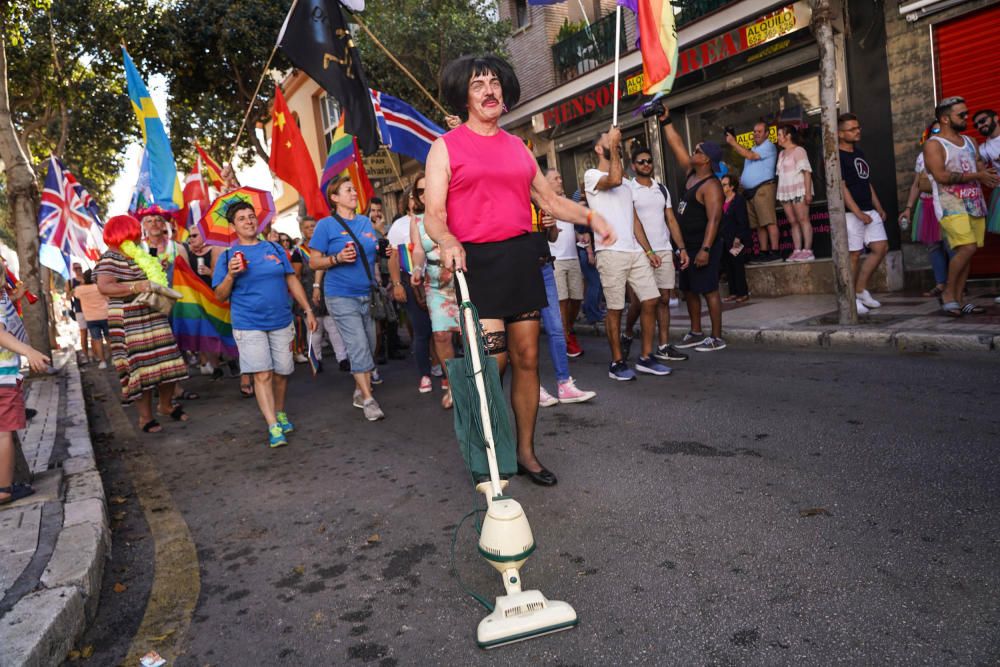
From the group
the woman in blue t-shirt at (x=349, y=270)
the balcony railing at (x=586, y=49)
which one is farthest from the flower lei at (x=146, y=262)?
the balcony railing at (x=586, y=49)

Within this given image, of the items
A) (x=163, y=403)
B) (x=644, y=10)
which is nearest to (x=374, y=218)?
(x=163, y=403)

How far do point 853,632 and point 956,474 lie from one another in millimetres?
1511

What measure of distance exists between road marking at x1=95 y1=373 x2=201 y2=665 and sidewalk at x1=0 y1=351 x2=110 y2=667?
24 cm

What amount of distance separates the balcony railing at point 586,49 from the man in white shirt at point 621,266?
9980 millimetres

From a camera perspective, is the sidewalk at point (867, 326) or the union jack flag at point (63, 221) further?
the union jack flag at point (63, 221)

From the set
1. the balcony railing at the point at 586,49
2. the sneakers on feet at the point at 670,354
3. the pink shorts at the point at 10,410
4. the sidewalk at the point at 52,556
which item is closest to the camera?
the sidewalk at the point at 52,556

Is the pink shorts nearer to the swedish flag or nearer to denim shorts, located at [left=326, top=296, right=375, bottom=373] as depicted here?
denim shorts, located at [left=326, top=296, right=375, bottom=373]

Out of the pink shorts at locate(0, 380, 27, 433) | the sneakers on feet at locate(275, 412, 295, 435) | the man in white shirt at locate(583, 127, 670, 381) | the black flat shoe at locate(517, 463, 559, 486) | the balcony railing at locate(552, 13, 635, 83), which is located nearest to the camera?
the black flat shoe at locate(517, 463, 559, 486)

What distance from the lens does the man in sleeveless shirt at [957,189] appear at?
22.2 feet

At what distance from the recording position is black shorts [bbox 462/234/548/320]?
351 centimetres

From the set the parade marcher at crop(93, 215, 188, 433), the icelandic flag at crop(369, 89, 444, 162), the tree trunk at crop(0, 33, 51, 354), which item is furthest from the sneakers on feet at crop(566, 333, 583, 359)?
the tree trunk at crop(0, 33, 51, 354)

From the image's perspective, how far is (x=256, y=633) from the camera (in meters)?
2.64

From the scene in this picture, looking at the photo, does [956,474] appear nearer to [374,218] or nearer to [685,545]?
[685,545]

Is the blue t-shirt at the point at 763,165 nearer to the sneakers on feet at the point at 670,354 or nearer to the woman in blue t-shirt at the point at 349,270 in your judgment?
the sneakers on feet at the point at 670,354
